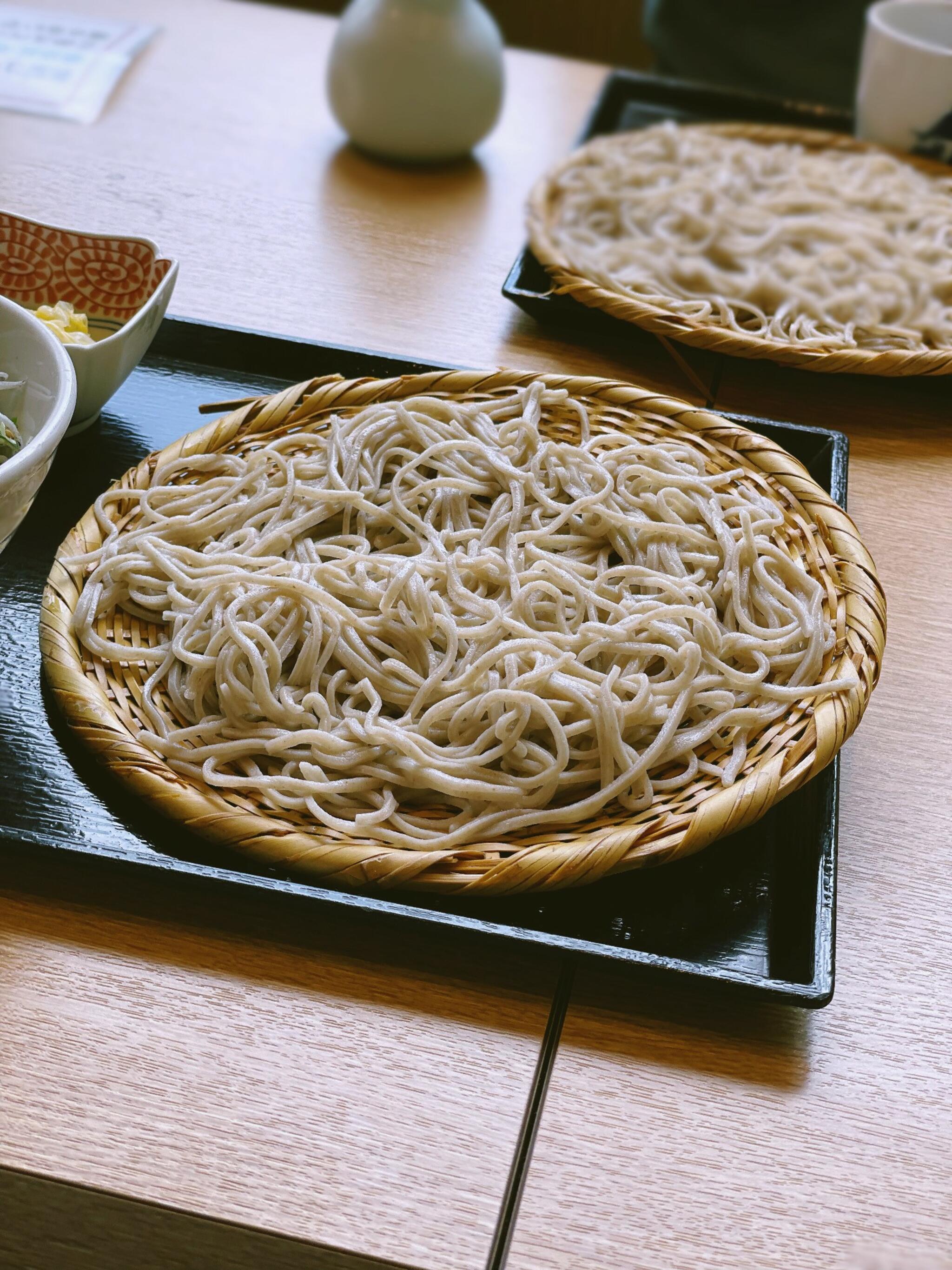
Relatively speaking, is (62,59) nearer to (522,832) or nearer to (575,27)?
(522,832)

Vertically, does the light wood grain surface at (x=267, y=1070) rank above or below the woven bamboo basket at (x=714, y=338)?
below

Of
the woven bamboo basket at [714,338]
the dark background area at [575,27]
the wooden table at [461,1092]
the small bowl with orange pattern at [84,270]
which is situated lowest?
the dark background area at [575,27]

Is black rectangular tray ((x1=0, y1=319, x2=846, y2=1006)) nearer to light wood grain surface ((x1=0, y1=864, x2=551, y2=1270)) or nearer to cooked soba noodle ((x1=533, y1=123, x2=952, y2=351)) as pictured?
light wood grain surface ((x1=0, y1=864, x2=551, y2=1270))

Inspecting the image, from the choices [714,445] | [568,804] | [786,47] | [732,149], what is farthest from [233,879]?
[786,47]

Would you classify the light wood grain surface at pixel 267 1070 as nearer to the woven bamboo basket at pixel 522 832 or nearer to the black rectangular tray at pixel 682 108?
the woven bamboo basket at pixel 522 832

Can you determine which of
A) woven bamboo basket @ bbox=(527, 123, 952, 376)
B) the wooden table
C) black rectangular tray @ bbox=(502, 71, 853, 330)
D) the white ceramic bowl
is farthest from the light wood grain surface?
black rectangular tray @ bbox=(502, 71, 853, 330)

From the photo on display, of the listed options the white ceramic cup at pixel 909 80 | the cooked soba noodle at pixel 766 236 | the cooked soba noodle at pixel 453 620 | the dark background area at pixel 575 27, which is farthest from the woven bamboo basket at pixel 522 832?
the dark background area at pixel 575 27

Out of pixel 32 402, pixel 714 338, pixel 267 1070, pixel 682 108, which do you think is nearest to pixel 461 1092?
pixel 267 1070
